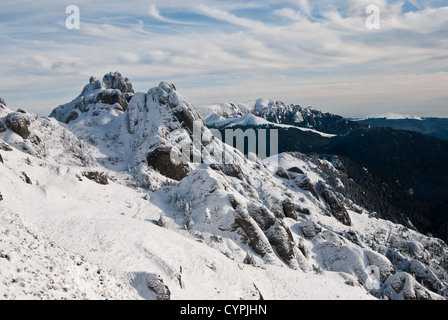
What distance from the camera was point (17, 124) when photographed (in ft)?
220

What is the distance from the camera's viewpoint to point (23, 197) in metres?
37.3

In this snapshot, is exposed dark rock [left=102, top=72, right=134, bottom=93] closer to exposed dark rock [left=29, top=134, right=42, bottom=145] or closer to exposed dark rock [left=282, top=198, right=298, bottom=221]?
exposed dark rock [left=29, top=134, right=42, bottom=145]

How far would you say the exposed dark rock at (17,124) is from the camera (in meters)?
67.1

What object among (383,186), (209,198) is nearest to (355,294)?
(209,198)

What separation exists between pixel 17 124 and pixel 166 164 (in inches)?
1334

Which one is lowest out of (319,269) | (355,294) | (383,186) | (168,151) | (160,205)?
(383,186)

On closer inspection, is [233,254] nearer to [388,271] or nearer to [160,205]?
[160,205]

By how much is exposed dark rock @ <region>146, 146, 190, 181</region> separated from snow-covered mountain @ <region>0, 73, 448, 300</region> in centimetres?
27

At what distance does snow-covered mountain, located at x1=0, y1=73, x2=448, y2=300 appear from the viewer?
26.0m

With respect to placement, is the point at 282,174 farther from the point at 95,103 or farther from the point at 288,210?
the point at 95,103

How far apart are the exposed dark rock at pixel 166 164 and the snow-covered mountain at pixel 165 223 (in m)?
0.27

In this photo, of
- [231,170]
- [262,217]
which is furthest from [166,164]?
[262,217]

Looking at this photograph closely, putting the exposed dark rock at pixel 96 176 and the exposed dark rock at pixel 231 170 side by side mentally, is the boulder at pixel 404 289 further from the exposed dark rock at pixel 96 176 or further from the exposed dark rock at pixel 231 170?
the exposed dark rock at pixel 96 176
